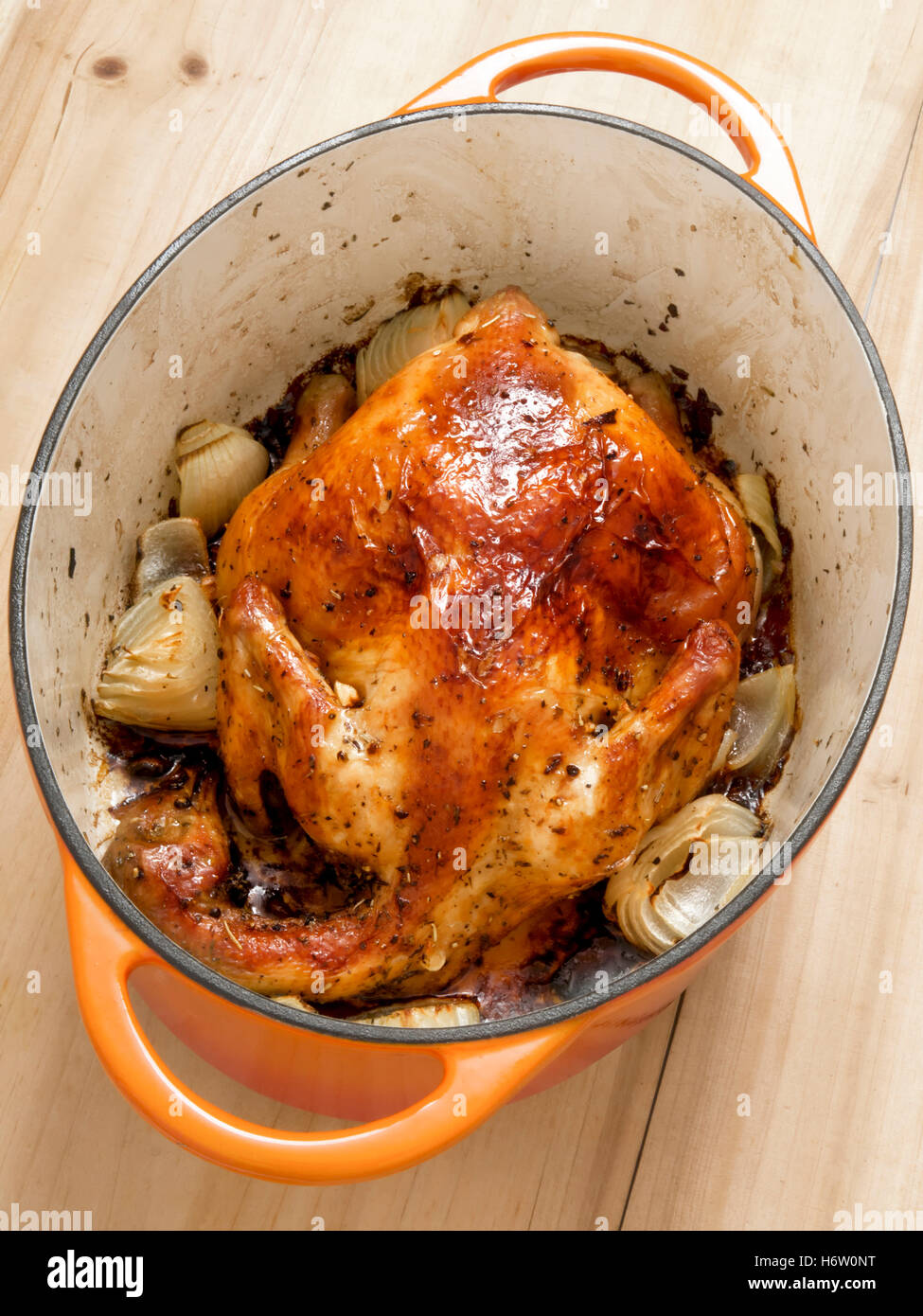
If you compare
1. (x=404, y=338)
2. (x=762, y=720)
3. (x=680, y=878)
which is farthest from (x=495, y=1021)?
(x=404, y=338)

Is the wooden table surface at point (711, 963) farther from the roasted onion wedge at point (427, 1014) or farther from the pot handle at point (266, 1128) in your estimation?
the pot handle at point (266, 1128)

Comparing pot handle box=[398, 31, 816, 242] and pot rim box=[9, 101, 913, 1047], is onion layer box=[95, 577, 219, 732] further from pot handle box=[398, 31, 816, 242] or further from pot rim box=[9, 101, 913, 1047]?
pot handle box=[398, 31, 816, 242]

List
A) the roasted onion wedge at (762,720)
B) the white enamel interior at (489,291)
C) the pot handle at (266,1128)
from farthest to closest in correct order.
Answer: the roasted onion wedge at (762,720) < the white enamel interior at (489,291) < the pot handle at (266,1128)

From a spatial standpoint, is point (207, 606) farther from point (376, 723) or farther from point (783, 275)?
point (783, 275)

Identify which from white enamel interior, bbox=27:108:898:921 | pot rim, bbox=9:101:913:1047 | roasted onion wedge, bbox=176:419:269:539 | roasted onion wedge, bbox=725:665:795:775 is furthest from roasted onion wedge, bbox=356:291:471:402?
roasted onion wedge, bbox=725:665:795:775

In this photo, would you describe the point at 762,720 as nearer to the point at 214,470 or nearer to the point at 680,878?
the point at 680,878

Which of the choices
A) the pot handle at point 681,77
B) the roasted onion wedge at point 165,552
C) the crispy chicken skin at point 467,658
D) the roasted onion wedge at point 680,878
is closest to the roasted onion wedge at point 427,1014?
the crispy chicken skin at point 467,658

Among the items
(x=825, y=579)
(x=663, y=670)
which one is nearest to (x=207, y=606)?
(x=663, y=670)
